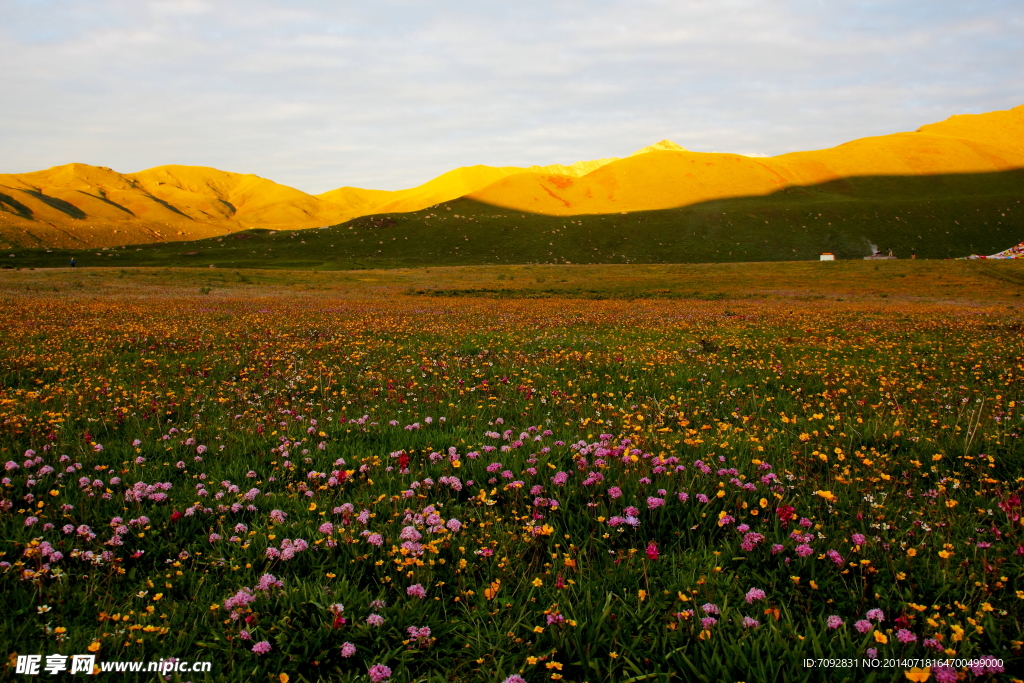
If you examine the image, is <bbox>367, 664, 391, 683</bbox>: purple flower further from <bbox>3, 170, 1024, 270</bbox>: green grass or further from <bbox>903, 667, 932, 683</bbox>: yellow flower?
<bbox>3, 170, 1024, 270</bbox>: green grass

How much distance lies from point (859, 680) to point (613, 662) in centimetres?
137

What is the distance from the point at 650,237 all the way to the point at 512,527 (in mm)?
151674

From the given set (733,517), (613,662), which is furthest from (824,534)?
(613,662)

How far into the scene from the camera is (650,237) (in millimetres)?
147750

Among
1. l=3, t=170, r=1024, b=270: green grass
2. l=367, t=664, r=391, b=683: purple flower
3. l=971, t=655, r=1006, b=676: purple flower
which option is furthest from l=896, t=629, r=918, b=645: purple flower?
l=3, t=170, r=1024, b=270: green grass

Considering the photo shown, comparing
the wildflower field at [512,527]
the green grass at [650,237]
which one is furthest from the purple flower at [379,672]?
the green grass at [650,237]

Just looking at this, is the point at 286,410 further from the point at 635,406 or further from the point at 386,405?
the point at 635,406

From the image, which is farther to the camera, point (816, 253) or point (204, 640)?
point (816, 253)

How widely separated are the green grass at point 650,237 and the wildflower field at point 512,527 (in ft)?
344

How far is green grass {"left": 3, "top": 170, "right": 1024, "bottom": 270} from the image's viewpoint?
5153 inches

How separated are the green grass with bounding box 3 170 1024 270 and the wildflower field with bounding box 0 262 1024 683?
104960mm

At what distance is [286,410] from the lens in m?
8.05

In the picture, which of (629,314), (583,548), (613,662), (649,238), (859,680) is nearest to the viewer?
(859,680)

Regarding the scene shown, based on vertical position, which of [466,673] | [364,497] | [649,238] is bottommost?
[466,673]
